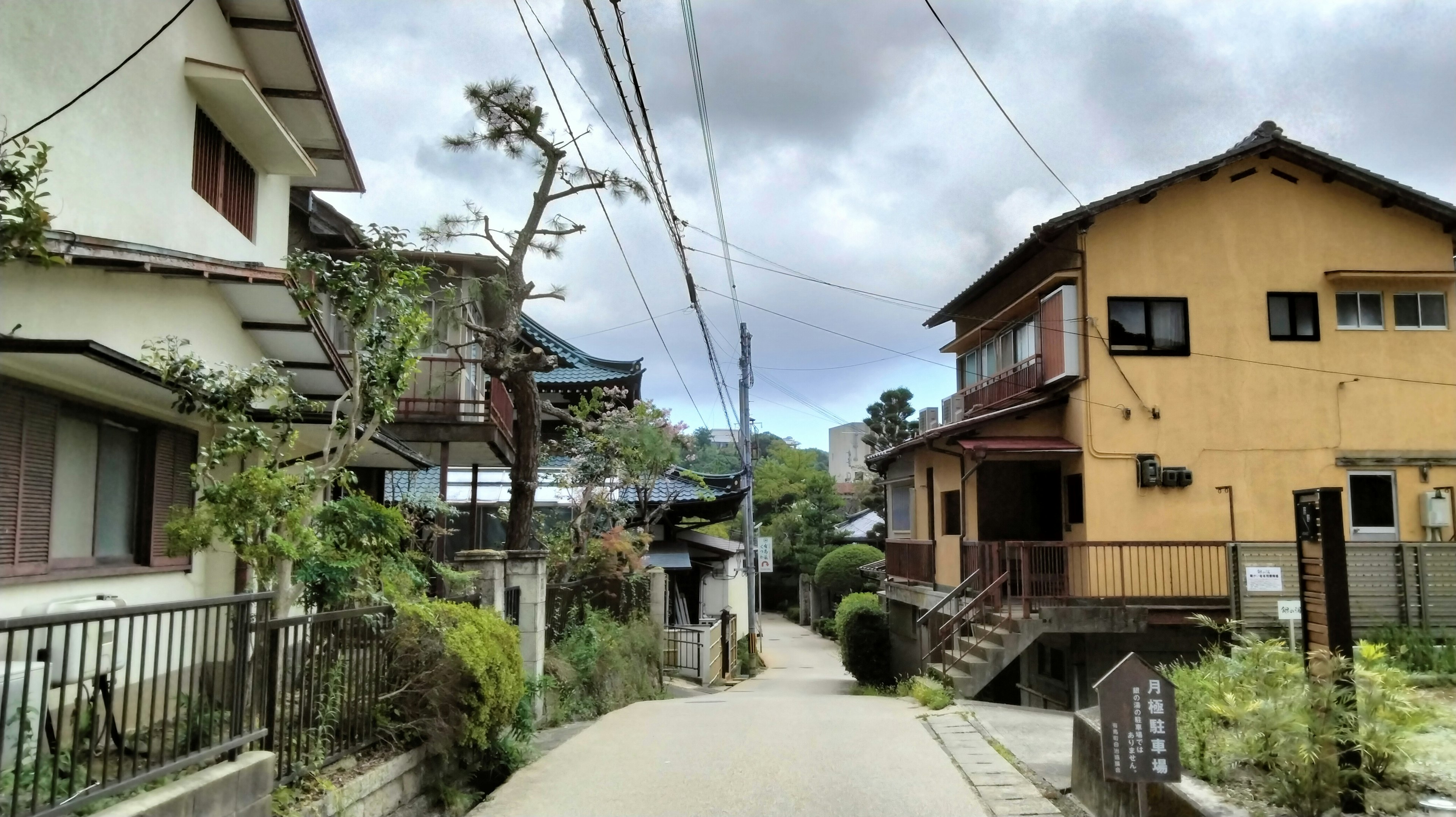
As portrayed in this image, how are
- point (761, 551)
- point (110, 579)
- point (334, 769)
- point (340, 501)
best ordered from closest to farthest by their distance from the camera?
point (334, 769) → point (110, 579) → point (340, 501) → point (761, 551)

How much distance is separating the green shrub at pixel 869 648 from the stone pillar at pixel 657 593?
5188mm

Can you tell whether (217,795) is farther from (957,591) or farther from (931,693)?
(957,591)

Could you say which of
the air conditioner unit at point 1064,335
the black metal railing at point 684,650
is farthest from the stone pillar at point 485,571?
the black metal railing at point 684,650

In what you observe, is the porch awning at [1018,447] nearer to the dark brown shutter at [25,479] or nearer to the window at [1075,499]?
the window at [1075,499]

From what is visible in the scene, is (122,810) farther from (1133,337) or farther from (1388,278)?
(1388,278)

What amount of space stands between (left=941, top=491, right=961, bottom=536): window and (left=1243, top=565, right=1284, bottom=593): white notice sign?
6.92 metres

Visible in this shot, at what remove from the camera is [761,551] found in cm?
3269

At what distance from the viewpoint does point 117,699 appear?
5.53 m

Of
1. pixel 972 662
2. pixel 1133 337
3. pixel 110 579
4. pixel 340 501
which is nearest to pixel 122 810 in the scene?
pixel 110 579

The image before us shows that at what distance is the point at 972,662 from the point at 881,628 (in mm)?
8258

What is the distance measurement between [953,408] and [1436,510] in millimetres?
10746

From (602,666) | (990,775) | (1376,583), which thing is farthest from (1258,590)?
(602,666)

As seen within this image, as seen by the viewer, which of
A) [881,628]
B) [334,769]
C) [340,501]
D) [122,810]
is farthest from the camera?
[881,628]

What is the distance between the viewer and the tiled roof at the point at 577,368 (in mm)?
25312
